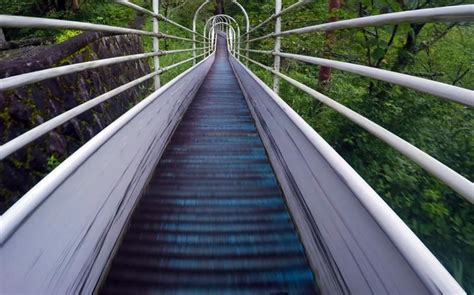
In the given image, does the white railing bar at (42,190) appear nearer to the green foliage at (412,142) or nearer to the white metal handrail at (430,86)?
the white metal handrail at (430,86)

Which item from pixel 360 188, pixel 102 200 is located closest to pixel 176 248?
pixel 102 200

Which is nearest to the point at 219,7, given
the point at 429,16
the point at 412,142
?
the point at 412,142

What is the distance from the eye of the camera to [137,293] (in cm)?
161

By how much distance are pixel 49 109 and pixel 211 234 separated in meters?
2.09

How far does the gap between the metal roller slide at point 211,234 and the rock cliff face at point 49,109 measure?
993mm

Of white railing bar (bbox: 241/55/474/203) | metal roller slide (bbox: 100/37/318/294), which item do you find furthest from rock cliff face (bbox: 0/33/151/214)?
white railing bar (bbox: 241/55/474/203)

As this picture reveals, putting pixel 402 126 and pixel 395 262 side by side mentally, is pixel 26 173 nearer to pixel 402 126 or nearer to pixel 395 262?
pixel 395 262

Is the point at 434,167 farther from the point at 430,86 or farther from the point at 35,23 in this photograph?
the point at 35,23

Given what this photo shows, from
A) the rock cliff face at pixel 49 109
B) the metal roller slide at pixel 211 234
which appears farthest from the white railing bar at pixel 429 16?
the rock cliff face at pixel 49 109

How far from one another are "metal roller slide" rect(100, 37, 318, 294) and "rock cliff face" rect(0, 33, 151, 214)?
99 cm

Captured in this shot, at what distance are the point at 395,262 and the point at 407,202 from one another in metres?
1.59

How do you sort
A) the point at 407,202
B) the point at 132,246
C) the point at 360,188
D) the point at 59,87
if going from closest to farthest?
the point at 360,188
the point at 132,246
the point at 407,202
the point at 59,87

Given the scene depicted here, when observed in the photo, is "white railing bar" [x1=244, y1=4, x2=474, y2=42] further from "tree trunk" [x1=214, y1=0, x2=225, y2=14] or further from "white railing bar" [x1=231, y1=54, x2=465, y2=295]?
"tree trunk" [x1=214, y1=0, x2=225, y2=14]

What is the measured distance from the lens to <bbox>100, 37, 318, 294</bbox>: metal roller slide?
1690mm
